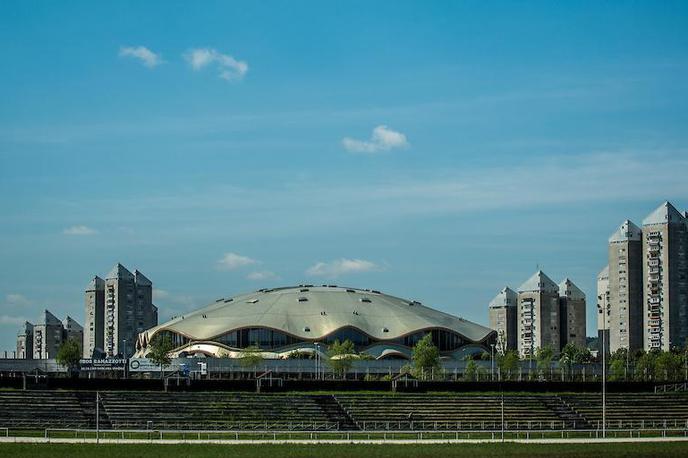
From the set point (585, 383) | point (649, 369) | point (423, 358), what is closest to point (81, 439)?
point (585, 383)

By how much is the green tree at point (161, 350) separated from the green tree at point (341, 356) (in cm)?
1889

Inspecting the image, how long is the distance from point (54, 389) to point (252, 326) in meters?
71.8

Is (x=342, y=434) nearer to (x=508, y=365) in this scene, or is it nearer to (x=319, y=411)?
(x=319, y=411)

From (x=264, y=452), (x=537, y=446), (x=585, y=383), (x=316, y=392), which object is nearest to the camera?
(x=264, y=452)

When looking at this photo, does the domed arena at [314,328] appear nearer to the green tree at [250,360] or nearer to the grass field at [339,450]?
the green tree at [250,360]

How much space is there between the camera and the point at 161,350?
157500mm

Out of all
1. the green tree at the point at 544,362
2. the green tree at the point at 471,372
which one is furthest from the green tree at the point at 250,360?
the green tree at the point at 544,362

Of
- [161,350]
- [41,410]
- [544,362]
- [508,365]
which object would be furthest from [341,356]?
[41,410]

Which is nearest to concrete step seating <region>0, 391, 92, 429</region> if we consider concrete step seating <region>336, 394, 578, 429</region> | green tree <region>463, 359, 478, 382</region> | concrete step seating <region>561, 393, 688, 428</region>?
→ concrete step seating <region>336, 394, 578, 429</region>

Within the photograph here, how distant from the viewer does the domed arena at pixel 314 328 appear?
17025 cm

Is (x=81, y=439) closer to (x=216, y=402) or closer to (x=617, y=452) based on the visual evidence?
(x=216, y=402)

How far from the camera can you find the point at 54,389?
99625mm

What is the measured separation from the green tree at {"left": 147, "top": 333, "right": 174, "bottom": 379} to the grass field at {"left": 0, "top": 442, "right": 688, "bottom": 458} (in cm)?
6463

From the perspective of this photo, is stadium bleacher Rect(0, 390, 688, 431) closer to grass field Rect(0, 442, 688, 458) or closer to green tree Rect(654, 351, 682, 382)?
grass field Rect(0, 442, 688, 458)
